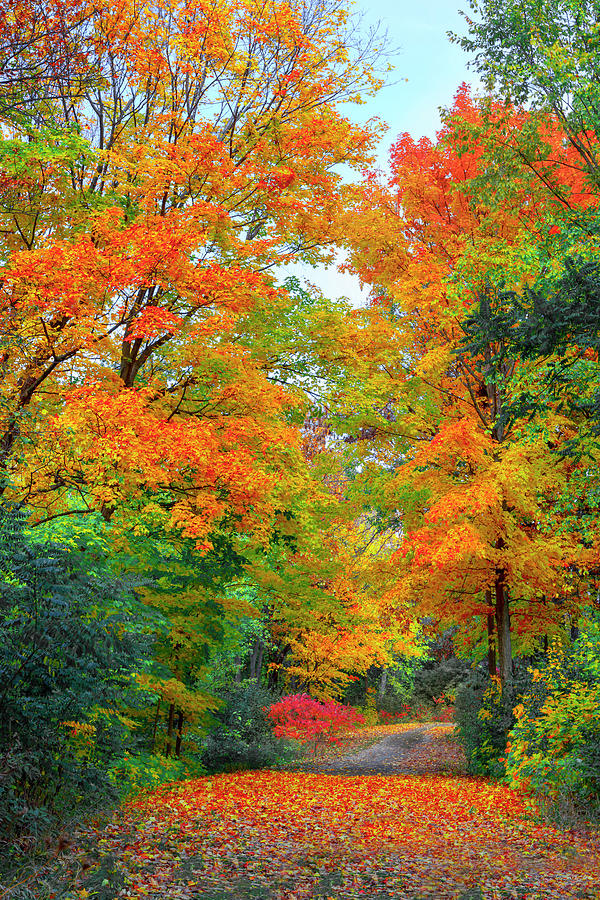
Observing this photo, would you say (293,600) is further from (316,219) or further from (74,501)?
(316,219)

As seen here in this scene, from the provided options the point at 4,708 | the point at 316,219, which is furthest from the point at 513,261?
the point at 4,708

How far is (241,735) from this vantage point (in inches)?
720

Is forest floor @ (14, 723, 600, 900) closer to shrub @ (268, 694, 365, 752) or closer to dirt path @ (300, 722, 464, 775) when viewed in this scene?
dirt path @ (300, 722, 464, 775)

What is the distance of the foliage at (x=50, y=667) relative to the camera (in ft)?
21.5

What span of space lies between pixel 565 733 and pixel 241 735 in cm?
1020

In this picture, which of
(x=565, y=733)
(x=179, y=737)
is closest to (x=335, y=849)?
(x=565, y=733)

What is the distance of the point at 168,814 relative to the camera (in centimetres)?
902

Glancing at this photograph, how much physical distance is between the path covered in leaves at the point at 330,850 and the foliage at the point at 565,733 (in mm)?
627

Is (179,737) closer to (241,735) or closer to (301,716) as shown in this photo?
(241,735)

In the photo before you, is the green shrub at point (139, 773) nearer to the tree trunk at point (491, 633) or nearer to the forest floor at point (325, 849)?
the forest floor at point (325, 849)

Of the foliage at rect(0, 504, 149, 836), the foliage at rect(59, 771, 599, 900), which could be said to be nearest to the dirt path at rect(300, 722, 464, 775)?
the foliage at rect(59, 771, 599, 900)

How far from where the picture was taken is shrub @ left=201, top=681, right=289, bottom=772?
58.1ft

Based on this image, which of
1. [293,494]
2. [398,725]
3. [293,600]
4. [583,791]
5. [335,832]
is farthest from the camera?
[398,725]

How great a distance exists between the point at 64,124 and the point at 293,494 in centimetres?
766
